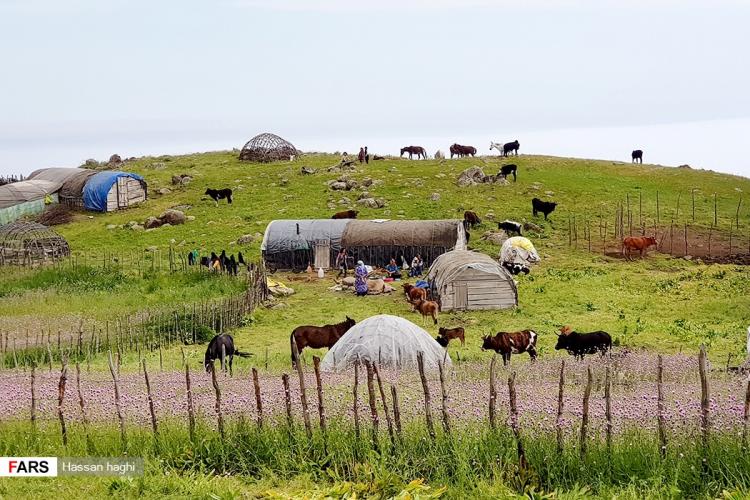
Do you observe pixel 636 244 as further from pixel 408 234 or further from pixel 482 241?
pixel 408 234

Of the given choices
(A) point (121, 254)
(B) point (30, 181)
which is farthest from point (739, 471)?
(B) point (30, 181)

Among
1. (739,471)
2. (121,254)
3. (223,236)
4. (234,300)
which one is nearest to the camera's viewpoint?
(739,471)

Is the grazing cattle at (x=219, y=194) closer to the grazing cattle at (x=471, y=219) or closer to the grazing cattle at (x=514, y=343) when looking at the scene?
the grazing cattle at (x=471, y=219)

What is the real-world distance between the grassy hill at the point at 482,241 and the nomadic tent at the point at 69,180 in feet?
9.56

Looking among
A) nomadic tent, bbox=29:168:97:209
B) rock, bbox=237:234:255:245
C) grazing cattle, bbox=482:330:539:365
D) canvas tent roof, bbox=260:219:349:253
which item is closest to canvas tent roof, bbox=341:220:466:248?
canvas tent roof, bbox=260:219:349:253

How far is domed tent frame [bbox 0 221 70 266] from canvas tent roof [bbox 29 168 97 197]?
1206 centimetres

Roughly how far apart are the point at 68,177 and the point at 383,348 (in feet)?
148

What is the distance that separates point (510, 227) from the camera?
139 ft

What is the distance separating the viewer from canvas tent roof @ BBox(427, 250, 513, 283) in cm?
2961

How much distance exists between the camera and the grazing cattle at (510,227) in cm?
4209

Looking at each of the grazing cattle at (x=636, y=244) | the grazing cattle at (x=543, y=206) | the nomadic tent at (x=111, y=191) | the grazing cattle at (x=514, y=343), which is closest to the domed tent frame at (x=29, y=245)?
the nomadic tent at (x=111, y=191)

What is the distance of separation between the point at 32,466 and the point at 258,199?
138ft

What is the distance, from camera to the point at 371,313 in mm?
29219

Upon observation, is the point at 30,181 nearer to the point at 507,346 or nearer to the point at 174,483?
the point at 507,346
